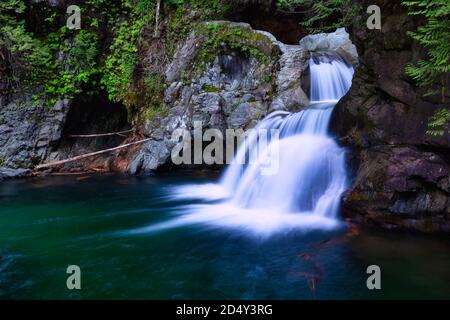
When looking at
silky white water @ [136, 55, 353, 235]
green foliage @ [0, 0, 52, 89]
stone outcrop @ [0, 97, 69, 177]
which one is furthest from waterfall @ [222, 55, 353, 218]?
green foliage @ [0, 0, 52, 89]

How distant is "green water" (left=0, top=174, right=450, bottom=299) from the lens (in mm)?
3852

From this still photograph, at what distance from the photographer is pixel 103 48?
1223 cm

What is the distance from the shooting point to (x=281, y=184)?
7.05 metres

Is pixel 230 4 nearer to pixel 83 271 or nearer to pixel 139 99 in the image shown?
pixel 139 99

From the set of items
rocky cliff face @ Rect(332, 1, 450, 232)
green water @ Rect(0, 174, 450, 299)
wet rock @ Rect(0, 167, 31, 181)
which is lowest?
green water @ Rect(0, 174, 450, 299)

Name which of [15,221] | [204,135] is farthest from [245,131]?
[15,221]

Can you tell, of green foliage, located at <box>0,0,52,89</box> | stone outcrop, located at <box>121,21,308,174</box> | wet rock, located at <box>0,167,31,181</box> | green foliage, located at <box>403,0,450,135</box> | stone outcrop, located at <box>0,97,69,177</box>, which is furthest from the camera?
stone outcrop, located at <box>0,97,69,177</box>

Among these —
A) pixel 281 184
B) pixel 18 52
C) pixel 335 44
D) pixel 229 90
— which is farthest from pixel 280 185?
pixel 18 52

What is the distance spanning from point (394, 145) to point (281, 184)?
217 centimetres

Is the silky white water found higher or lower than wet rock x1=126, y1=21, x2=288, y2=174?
lower

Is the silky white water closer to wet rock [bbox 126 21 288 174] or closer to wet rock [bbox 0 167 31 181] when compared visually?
wet rock [bbox 126 21 288 174]

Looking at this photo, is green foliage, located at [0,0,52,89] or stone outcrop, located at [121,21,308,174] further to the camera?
green foliage, located at [0,0,52,89]

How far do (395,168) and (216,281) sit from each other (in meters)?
3.24

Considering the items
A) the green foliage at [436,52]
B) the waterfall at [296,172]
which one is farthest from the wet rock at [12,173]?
the green foliage at [436,52]
